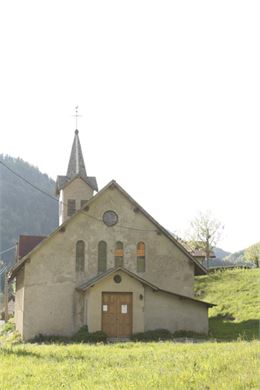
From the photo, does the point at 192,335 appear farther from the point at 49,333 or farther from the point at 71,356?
the point at 71,356

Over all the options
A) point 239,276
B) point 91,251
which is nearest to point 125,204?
point 91,251

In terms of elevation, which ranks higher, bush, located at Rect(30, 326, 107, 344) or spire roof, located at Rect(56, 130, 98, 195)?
spire roof, located at Rect(56, 130, 98, 195)

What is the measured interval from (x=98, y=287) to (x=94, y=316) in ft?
4.96

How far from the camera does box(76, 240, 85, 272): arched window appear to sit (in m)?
30.7

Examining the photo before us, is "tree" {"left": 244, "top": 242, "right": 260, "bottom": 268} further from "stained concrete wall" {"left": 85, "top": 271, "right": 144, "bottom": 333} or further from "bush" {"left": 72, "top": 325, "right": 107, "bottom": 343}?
"bush" {"left": 72, "top": 325, "right": 107, "bottom": 343}

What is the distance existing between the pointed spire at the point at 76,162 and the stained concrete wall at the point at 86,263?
30.1 ft

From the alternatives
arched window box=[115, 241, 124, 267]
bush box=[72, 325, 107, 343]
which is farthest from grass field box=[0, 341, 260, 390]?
arched window box=[115, 241, 124, 267]

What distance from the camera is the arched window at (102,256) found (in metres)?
31.2

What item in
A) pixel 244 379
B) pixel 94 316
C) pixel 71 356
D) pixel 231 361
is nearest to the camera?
pixel 244 379

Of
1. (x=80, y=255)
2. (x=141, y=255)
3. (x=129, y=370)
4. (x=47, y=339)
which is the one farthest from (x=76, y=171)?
(x=129, y=370)

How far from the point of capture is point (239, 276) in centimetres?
4344

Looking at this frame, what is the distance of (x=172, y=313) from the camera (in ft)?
97.5

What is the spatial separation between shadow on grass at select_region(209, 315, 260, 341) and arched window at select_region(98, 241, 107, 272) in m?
7.01

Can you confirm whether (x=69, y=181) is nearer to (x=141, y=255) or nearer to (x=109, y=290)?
(x=141, y=255)
